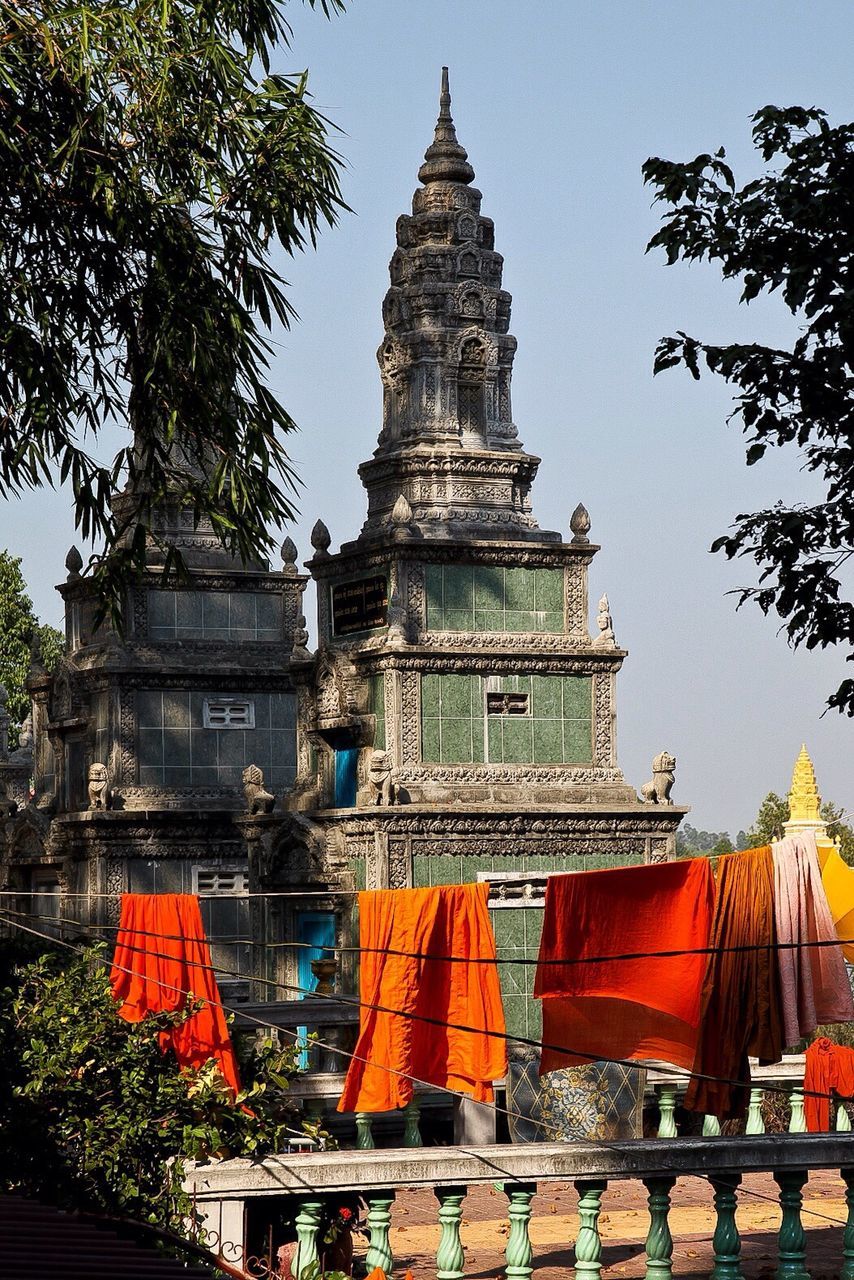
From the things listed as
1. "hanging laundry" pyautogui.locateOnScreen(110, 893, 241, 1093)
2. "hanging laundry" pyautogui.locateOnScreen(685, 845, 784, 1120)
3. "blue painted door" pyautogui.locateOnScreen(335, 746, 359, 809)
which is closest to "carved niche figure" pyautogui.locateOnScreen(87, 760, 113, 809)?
"blue painted door" pyautogui.locateOnScreen(335, 746, 359, 809)

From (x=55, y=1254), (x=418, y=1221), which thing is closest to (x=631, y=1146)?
(x=55, y=1254)

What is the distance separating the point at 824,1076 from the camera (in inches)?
781

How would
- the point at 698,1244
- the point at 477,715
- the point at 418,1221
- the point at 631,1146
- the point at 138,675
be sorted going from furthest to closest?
1. the point at 138,675
2. the point at 477,715
3. the point at 418,1221
4. the point at 698,1244
5. the point at 631,1146

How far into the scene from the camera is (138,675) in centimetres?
3706

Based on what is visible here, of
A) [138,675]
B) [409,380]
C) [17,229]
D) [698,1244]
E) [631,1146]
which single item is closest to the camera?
[631,1146]

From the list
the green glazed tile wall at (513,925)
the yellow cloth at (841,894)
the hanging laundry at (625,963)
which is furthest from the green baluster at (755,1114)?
the green glazed tile wall at (513,925)

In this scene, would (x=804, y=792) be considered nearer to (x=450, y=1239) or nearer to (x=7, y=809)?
(x=7, y=809)

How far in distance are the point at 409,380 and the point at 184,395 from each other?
15629 millimetres

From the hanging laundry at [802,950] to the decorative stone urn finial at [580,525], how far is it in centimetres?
1792

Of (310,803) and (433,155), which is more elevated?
(433,155)

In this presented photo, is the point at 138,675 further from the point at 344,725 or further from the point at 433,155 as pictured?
the point at 433,155

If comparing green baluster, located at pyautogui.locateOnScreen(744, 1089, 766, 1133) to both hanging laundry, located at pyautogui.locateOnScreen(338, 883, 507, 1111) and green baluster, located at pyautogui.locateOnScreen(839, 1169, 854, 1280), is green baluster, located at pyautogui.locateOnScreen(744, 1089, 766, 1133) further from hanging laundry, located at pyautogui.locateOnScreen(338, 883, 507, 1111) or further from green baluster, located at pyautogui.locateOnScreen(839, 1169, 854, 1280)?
green baluster, located at pyautogui.locateOnScreen(839, 1169, 854, 1280)

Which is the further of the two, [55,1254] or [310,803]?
[310,803]

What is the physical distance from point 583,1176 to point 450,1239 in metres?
0.76
